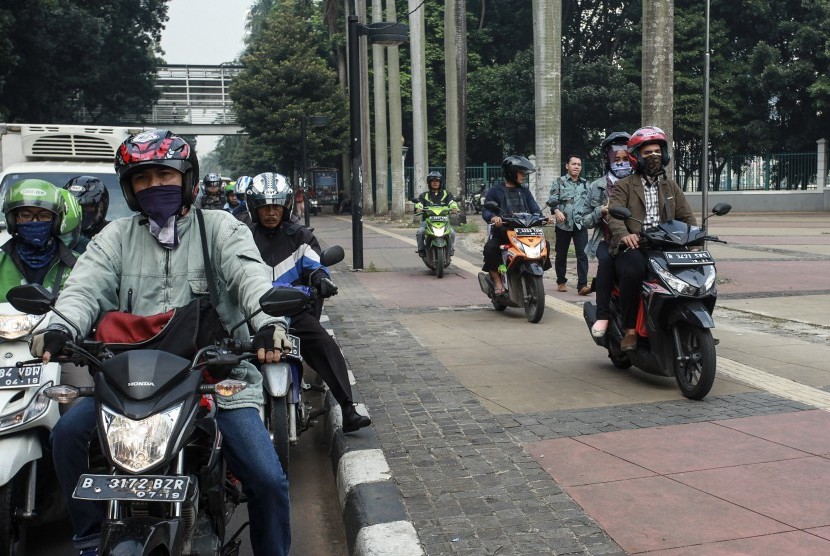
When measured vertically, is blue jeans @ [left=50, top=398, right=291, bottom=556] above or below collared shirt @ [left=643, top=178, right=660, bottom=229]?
below

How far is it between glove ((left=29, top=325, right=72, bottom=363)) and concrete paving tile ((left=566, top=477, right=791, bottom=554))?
7.42 ft

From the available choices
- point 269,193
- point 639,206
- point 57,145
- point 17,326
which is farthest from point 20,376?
point 57,145

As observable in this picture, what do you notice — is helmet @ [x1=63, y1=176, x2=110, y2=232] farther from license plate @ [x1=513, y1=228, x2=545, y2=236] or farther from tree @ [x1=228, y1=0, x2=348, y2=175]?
tree @ [x1=228, y1=0, x2=348, y2=175]

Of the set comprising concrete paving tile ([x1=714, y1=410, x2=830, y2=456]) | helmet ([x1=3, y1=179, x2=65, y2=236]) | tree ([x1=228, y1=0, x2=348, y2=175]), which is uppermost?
tree ([x1=228, y1=0, x2=348, y2=175])

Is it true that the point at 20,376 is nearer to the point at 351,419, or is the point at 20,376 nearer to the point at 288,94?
the point at 351,419

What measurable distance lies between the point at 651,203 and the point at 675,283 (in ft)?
2.85

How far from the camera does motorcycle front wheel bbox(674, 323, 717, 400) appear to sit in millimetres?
6004

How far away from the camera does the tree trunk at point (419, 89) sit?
95.3 ft

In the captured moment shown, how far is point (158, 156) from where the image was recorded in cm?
342

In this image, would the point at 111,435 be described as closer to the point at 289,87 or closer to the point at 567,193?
the point at 567,193

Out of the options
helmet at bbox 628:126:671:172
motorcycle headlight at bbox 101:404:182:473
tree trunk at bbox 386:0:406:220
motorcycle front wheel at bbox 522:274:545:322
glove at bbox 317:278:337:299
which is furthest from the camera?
tree trunk at bbox 386:0:406:220

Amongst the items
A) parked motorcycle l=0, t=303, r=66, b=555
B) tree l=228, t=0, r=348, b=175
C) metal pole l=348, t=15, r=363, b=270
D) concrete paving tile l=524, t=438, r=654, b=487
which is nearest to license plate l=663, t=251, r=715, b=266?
concrete paving tile l=524, t=438, r=654, b=487

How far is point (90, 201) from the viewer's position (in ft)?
22.4

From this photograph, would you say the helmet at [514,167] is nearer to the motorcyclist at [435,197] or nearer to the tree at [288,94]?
the motorcyclist at [435,197]
